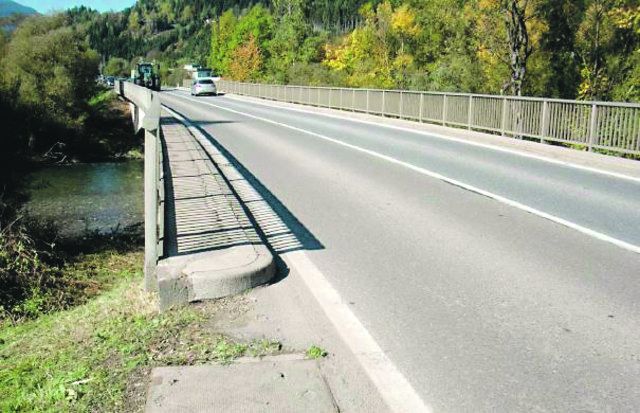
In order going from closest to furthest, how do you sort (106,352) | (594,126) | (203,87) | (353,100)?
1. (106,352)
2. (594,126)
3. (353,100)
4. (203,87)

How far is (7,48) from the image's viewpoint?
41656 millimetres

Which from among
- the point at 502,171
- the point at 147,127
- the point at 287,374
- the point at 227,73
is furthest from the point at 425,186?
the point at 227,73

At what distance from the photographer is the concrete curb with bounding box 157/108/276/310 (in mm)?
5070

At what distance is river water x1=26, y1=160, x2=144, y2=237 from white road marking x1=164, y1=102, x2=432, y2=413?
11647 mm

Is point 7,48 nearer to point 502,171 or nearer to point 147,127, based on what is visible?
point 502,171

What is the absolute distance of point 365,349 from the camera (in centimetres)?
416

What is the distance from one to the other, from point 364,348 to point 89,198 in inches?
817

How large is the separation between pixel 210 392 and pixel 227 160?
10.6 meters

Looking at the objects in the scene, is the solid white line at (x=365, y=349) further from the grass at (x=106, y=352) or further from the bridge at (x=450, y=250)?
the grass at (x=106, y=352)

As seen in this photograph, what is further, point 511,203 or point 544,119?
point 544,119

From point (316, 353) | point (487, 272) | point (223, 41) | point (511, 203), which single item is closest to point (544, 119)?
point (511, 203)

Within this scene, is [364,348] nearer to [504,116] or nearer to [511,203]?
[511,203]

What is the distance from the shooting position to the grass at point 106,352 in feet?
11.9

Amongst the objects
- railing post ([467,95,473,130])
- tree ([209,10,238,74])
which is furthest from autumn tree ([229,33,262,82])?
railing post ([467,95,473,130])
